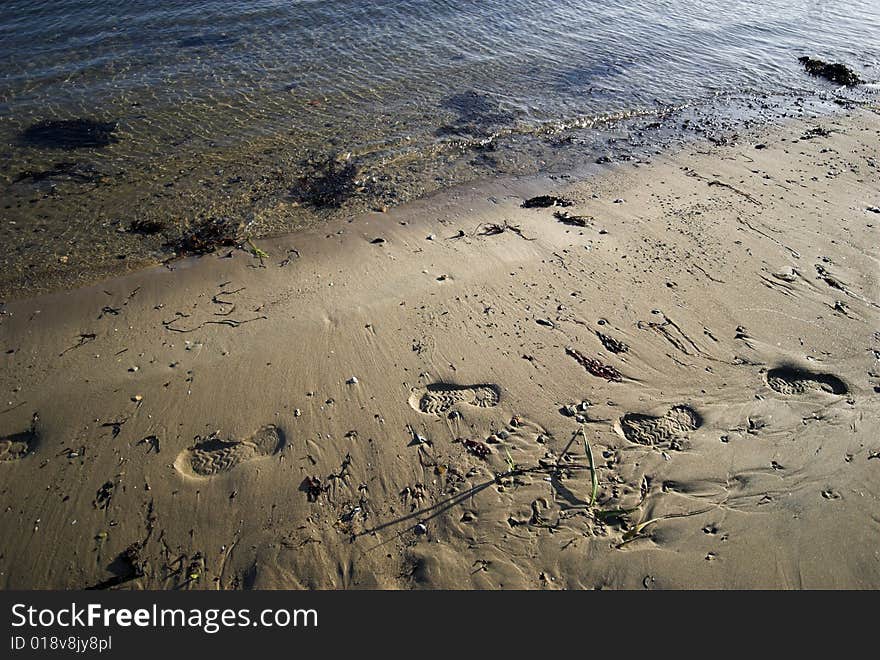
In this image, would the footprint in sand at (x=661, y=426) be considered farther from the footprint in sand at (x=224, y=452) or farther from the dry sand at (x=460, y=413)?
the footprint in sand at (x=224, y=452)

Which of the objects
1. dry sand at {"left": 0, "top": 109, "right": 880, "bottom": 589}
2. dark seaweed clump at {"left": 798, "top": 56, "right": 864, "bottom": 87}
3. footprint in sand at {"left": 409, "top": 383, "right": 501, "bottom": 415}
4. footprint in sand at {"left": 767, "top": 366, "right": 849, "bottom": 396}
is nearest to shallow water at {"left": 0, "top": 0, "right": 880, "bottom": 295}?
dark seaweed clump at {"left": 798, "top": 56, "right": 864, "bottom": 87}

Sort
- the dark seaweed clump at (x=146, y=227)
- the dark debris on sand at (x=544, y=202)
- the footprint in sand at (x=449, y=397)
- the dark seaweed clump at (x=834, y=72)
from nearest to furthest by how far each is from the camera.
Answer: the footprint in sand at (x=449, y=397)
the dark seaweed clump at (x=146, y=227)
the dark debris on sand at (x=544, y=202)
the dark seaweed clump at (x=834, y=72)

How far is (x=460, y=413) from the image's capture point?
5.40m

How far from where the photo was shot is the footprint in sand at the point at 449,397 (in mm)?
5473

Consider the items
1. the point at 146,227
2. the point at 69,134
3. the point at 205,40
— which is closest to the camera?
the point at 146,227

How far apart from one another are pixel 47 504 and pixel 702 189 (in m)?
10.4

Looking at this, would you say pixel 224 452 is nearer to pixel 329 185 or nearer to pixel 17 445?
pixel 17 445

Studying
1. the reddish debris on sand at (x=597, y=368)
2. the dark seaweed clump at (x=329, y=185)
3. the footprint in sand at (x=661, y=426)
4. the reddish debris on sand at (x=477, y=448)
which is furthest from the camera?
the dark seaweed clump at (x=329, y=185)

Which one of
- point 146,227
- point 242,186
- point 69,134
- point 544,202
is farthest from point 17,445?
point 69,134

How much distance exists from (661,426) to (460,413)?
212 cm

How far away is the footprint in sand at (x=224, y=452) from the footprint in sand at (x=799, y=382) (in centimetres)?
553

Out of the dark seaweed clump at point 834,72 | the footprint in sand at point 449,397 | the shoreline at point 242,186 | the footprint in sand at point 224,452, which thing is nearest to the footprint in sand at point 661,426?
the footprint in sand at point 449,397

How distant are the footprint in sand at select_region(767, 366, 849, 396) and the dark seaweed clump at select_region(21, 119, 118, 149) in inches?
488

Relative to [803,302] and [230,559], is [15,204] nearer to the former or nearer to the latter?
[230,559]
